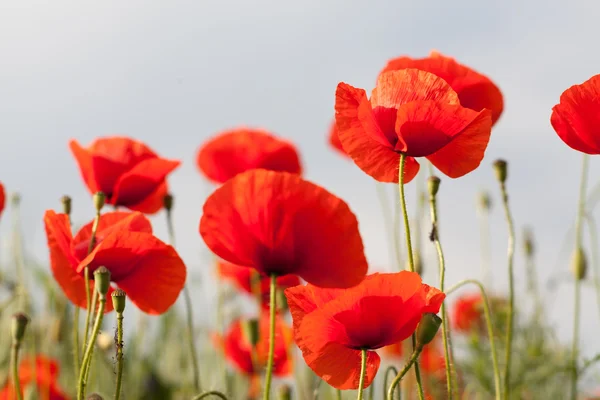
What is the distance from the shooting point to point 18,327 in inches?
58.4

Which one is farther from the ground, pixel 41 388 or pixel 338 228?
pixel 338 228

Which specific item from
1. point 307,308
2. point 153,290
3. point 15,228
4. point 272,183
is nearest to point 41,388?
point 15,228

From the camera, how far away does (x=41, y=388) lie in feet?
7.27

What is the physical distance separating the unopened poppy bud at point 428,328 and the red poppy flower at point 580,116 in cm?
47

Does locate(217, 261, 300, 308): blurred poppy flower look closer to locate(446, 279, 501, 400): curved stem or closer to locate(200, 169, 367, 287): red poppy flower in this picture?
locate(446, 279, 501, 400): curved stem

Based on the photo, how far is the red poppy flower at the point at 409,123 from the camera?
1.31 meters

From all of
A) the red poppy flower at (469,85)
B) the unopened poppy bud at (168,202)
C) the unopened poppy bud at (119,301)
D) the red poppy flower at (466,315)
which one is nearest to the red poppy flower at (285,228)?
the unopened poppy bud at (119,301)

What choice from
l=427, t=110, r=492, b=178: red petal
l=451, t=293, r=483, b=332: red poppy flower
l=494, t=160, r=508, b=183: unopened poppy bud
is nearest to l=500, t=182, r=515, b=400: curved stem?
l=494, t=160, r=508, b=183: unopened poppy bud

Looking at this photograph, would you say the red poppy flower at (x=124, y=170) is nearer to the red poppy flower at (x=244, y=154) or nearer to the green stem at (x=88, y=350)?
the red poppy flower at (x=244, y=154)

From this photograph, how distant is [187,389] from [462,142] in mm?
2001

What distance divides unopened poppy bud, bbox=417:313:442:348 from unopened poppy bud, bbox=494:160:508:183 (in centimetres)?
74

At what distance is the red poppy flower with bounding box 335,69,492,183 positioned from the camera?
1.31 metres

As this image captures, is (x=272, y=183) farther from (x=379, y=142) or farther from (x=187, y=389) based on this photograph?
(x=187, y=389)

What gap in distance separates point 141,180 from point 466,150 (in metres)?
0.87
